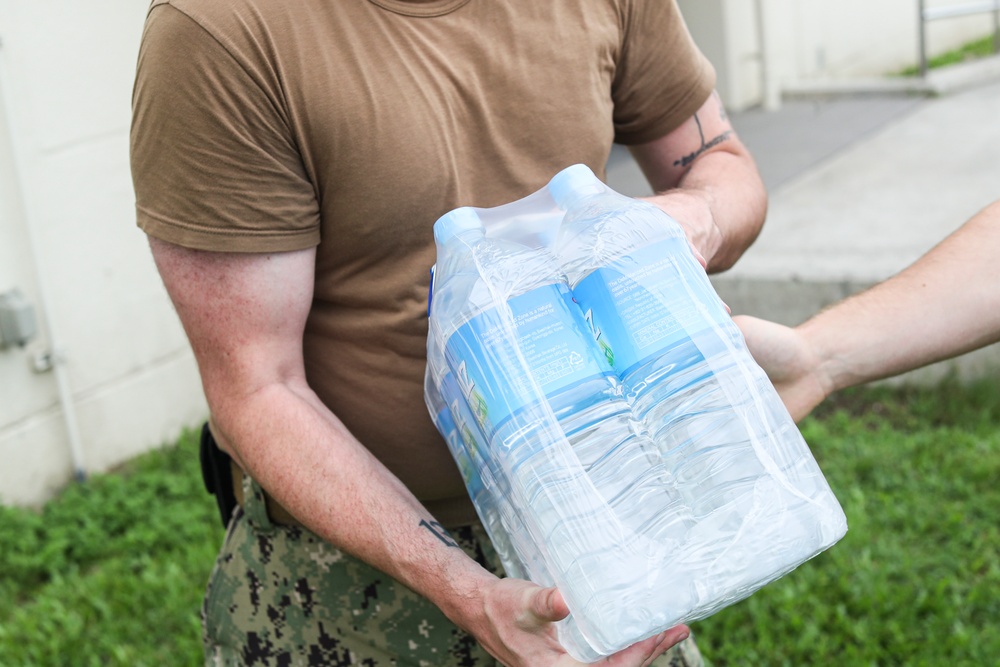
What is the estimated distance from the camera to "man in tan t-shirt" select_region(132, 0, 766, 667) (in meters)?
1.52

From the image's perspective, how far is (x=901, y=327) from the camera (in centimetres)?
187

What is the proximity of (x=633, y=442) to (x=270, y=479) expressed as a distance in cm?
58

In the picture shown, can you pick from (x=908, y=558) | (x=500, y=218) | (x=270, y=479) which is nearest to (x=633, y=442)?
(x=500, y=218)

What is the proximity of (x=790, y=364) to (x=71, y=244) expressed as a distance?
3.34m

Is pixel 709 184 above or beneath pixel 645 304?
beneath

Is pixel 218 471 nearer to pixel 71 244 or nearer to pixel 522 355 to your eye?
pixel 522 355

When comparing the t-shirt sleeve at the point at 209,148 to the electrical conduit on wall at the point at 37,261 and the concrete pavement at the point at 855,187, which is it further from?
the concrete pavement at the point at 855,187

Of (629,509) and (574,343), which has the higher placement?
(574,343)

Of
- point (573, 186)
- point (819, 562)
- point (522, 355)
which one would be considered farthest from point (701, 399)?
point (819, 562)

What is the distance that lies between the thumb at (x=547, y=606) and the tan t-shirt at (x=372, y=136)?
53cm

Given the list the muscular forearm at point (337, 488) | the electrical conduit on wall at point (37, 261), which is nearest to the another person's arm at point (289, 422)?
the muscular forearm at point (337, 488)

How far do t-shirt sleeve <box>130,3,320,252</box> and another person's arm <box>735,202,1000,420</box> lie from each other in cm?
86

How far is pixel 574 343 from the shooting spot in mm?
1355

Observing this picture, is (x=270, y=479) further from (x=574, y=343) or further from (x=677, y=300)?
(x=677, y=300)
